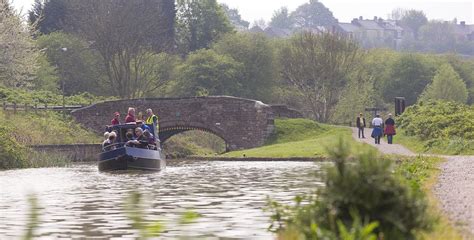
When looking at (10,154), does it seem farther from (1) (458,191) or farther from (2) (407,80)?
(2) (407,80)

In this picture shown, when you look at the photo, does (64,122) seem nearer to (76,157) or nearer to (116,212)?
(76,157)

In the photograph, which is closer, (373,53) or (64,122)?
(64,122)

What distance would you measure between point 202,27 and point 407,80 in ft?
54.6

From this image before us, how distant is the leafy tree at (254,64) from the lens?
67.6 meters

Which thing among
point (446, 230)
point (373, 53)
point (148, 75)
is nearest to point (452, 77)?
point (373, 53)

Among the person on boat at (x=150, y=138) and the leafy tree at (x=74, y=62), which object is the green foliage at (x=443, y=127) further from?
the leafy tree at (x=74, y=62)

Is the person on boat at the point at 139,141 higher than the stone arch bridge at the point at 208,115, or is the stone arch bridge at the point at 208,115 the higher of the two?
the stone arch bridge at the point at 208,115

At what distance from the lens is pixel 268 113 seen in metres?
52.6

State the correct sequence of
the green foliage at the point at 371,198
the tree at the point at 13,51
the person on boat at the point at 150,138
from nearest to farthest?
the green foliage at the point at 371,198, the person on boat at the point at 150,138, the tree at the point at 13,51

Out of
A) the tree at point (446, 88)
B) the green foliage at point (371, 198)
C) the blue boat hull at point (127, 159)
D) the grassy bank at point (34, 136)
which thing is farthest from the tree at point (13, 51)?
the green foliage at point (371, 198)

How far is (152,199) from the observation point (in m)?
19.0

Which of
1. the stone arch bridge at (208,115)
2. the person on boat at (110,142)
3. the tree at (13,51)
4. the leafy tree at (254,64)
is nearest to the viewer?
the person on boat at (110,142)

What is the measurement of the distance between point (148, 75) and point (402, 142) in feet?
104

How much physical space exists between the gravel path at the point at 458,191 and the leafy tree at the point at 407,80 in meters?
53.9
